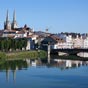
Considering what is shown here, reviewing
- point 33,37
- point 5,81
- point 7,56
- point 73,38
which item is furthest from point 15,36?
point 5,81

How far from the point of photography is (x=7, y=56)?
48562 mm

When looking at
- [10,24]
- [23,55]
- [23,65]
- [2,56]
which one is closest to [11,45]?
[23,55]

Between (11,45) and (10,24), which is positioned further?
(10,24)

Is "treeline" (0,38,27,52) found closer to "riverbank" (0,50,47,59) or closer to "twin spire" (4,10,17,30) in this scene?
"riverbank" (0,50,47,59)

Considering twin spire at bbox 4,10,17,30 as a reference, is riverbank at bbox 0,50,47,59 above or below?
below

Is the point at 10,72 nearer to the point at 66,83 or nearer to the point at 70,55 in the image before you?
the point at 66,83

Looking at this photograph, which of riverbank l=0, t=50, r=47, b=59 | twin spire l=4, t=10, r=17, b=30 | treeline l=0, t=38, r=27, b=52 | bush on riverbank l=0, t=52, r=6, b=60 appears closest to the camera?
bush on riverbank l=0, t=52, r=6, b=60

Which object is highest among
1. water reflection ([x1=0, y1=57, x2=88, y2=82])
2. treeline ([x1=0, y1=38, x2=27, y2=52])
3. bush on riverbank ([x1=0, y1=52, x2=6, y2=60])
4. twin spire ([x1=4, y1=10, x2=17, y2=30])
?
twin spire ([x1=4, y1=10, x2=17, y2=30])

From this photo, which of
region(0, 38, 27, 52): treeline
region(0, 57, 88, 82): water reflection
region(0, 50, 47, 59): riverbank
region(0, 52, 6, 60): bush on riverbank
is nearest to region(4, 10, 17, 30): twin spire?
region(0, 50, 47, 59): riverbank

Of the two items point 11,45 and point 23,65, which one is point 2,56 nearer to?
point 23,65

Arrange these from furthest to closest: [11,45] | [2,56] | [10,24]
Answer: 1. [10,24]
2. [11,45]
3. [2,56]

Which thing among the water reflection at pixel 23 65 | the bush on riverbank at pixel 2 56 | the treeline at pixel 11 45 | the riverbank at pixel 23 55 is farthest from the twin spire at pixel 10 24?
the water reflection at pixel 23 65

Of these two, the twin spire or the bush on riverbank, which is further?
the twin spire

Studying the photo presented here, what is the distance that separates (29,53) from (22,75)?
23155 mm
